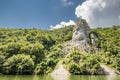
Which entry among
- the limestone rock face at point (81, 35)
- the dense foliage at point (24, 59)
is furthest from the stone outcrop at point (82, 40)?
the dense foliage at point (24, 59)

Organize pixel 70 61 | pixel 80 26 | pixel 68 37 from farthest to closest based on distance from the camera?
1. pixel 68 37
2. pixel 80 26
3. pixel 70 61

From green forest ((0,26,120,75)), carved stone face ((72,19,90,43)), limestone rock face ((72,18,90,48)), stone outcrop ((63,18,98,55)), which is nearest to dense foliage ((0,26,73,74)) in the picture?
green forest ((0,26,120,75))

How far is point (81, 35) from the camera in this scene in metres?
114

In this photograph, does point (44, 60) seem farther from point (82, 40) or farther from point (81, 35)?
point (81, 35)

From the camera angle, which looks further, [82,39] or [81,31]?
[81,31]

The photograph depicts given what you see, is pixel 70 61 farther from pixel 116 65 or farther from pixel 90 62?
pixel 116 65

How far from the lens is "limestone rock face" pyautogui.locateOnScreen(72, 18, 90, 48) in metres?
112

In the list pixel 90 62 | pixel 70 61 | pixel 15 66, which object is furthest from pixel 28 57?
pixel 90 62

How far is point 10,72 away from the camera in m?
83.2

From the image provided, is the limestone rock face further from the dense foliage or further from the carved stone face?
the dense foliage

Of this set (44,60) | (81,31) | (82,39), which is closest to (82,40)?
(82,39)

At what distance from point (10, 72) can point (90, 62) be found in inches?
1137

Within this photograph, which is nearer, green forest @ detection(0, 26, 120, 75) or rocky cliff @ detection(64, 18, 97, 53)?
green forest @ detection(0, 26, 120, 75)

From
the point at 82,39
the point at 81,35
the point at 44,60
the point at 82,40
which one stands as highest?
the point at 81,35
